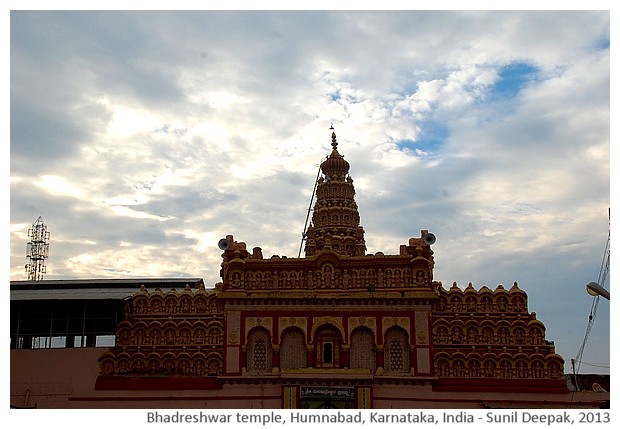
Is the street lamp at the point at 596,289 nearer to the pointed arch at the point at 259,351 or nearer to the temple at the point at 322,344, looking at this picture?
the temple at the point at 322,344

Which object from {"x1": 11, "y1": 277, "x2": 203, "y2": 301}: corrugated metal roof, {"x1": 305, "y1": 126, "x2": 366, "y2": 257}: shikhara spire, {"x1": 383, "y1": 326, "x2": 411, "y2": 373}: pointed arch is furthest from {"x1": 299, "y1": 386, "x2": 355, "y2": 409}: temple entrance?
{"x1": 11, "y1": 277, "x2": 203, "y2": 301}: corrugated metal roof

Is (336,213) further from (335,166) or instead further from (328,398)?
(328,398)

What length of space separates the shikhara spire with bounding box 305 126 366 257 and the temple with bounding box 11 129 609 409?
7189 millimetres

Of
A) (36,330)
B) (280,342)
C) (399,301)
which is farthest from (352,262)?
(36,330)

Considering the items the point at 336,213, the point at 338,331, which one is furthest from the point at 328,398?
the point at 336,213

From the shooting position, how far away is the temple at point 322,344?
33.3 meters

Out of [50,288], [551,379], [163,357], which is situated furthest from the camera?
[50,288]

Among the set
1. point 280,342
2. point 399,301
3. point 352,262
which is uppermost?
point 352,262

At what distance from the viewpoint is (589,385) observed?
134ft

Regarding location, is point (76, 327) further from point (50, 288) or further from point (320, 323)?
point (320, 323)

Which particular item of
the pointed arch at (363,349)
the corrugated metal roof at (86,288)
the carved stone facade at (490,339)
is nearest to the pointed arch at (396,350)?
the pointed arch at (363,349)

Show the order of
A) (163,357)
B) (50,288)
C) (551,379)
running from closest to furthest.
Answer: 1. (551,379)
2. (163,357)
3. (50,288)

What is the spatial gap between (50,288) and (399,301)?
22.5m

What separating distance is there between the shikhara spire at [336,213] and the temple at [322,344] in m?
7.19
